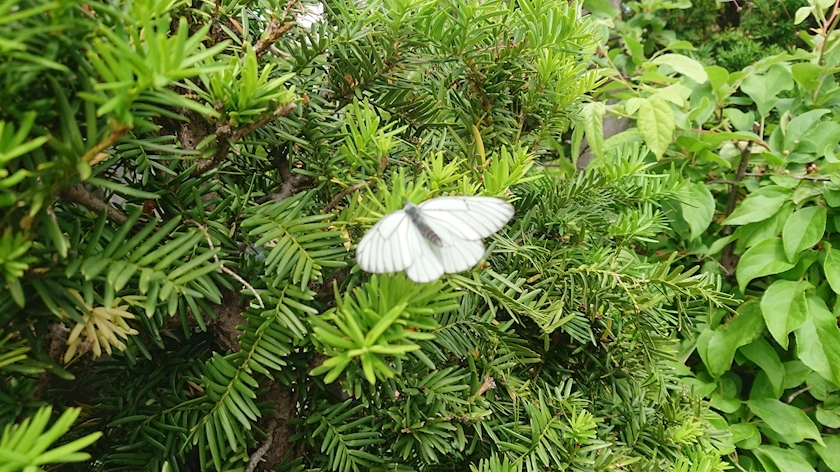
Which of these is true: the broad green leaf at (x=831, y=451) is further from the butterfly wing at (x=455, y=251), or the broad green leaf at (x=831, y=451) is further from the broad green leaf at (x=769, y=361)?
the butterfly wing at (x=455, y=251)

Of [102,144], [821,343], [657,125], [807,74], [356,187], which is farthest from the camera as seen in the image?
[807,74]

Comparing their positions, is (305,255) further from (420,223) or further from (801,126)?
(801,126)

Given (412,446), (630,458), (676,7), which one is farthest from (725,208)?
(412,446)

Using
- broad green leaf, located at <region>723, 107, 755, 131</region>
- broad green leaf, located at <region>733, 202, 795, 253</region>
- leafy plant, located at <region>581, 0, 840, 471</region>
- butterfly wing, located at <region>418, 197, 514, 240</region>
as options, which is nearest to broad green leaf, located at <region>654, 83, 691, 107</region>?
leafy plant, located at <region>581, 0, 840, 471</region>

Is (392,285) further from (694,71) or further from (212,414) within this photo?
(694,71)

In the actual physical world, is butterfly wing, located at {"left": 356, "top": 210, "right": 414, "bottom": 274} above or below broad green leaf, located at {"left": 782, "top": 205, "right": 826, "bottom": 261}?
above

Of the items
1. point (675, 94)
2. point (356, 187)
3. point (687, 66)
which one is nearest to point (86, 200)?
point (356, 187)

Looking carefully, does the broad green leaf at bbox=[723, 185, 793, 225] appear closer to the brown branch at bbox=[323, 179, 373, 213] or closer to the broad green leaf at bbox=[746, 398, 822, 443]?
the broad green leaf at bbox=[746, 398, 822, 443]
